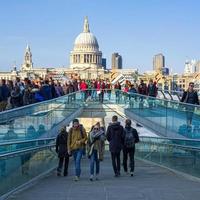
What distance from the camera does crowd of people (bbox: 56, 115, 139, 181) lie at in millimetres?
15258

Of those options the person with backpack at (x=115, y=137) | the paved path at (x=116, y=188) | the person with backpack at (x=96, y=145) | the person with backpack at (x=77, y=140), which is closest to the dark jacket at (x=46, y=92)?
the paved path at (x=116, y=188)

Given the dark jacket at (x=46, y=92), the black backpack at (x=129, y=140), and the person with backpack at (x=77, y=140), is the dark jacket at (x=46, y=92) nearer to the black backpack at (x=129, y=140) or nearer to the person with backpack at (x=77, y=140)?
the black backpack at (x=129, y=140)

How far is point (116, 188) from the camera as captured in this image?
13.1 m

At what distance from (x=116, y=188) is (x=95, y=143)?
2540mm

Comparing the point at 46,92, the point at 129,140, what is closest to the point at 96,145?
the point at 129,140

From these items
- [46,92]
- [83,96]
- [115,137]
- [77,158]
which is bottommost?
[77,158]

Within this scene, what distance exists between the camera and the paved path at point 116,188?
1150 cm

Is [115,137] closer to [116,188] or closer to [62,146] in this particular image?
[62,146]

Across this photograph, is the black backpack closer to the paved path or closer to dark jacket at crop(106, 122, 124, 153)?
dark jacket at crop(106, 122, 124, 153)

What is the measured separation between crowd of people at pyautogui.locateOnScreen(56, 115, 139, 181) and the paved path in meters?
0.40

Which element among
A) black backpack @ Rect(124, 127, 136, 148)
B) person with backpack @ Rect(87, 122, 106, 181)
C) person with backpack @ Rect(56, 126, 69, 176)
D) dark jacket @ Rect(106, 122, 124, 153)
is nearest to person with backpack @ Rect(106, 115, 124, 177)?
dark jacket @ Rect(106, 122, 124, 153)

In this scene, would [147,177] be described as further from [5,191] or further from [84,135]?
[5,191]

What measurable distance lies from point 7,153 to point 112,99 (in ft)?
85.1

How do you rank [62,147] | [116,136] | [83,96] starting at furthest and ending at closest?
[83,96]
[62,147]
[116,136]
